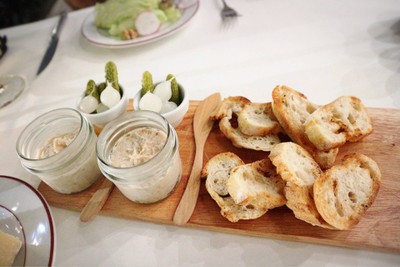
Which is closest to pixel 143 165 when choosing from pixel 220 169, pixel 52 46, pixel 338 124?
pixel 220 169

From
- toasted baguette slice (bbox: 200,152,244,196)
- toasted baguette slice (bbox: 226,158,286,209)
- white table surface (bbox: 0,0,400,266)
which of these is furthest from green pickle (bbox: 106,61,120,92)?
toasted baguette slice (bbox: 226,158,286,209)

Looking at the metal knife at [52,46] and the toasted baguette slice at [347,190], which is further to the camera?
the metal knife at [52,46]

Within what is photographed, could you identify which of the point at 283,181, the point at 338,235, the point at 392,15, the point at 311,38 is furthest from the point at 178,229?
the point at 392,15

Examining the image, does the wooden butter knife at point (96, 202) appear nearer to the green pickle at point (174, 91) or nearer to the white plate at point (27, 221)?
the white plate at point (27, 221)

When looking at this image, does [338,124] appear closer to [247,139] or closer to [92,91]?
[247,139]

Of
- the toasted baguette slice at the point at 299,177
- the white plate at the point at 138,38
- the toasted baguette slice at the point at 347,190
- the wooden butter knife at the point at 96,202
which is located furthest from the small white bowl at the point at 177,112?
the white plate at the point at 138,38

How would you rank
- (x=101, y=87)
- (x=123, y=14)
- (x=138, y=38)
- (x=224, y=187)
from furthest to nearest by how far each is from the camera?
(x=123, y=14) < (x=138, y=38) < (x=101, y=87) < (x=224, y=187)
